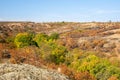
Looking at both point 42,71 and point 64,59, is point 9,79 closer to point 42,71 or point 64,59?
point 42,71

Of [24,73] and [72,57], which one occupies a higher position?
[24,73]

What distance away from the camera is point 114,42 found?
7756cm

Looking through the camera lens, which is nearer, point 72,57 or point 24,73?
point 24,73

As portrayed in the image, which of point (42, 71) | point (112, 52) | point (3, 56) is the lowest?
point (112, 52)

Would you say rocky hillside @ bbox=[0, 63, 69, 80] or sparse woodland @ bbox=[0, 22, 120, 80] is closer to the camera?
rocky hillside @ bbox=[0, 63, 69, 80]

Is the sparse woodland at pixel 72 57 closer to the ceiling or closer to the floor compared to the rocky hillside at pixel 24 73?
closer to the floor

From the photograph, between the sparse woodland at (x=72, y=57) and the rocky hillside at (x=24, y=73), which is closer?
the rocky hillside at (x=24, y=73)

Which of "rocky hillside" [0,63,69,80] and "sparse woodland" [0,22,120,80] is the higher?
"rocky hillside" [0,63,69,80]

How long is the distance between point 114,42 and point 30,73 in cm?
6411

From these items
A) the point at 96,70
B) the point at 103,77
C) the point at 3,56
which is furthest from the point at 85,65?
the point at 3,56

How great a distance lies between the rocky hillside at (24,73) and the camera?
14.4m

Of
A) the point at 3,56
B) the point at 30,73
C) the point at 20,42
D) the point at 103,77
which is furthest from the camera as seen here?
the point at 20,42

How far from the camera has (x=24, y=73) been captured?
584 inches

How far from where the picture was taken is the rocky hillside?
1441 cm
